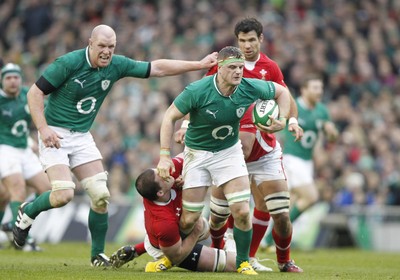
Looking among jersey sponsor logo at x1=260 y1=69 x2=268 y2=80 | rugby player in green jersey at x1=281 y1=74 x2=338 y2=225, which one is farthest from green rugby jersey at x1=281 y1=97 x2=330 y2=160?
jersey sponsor logo at x1=260 y1=69 x2=268 y2=80

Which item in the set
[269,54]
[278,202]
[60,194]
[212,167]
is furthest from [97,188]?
[269,54]

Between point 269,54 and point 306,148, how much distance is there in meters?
7.82

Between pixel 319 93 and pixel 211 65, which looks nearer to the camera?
pixel 211 65

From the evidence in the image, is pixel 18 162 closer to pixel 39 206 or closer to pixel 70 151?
pixel 70 151

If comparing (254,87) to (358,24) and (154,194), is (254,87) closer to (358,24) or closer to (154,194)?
(154,194)

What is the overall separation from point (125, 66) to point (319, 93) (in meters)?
5.73

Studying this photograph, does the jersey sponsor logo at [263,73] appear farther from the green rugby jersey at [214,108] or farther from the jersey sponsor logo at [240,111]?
the jersey sponsor logo at [240,111]

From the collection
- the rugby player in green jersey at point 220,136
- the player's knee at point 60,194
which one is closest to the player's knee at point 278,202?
the rugby player in green jersey at point 220,136

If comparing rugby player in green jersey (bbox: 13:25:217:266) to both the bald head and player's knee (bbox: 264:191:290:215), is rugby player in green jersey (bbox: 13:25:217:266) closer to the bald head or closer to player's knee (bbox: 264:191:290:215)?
the bald head

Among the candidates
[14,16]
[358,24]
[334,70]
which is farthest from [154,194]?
[14,16]

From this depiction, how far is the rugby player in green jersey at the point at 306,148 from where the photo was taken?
678 inches

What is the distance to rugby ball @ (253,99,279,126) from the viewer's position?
38.1ft

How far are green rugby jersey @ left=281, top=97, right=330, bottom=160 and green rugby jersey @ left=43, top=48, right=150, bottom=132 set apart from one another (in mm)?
5304

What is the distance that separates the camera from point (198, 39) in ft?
85.7
